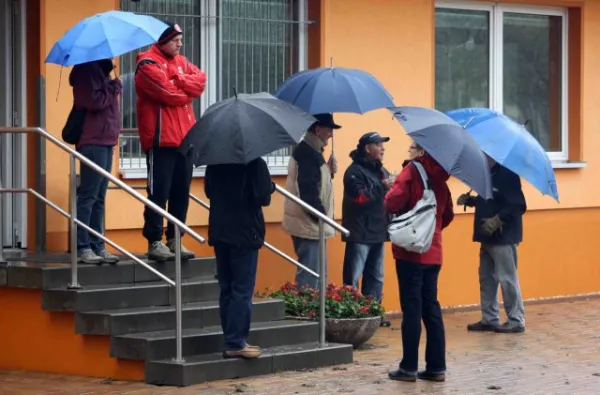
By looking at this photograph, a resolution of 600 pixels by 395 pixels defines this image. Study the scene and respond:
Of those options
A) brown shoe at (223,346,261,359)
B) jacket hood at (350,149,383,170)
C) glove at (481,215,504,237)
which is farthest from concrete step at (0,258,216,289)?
glove at (481,215,504,237)

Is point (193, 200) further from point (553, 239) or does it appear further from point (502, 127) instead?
point (553, 239)

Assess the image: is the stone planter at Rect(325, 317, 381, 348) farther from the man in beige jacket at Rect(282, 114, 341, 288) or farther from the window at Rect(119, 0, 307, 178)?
the window at Rect(119, 0, 307, 178)

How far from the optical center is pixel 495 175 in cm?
1284

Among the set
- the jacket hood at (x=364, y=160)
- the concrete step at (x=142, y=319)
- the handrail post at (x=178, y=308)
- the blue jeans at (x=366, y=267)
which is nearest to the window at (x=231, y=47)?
the jacket hood at (x=364, y=160)

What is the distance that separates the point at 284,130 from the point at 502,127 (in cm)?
318

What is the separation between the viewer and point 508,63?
15.5m

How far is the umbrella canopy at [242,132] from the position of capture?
31.1 feet

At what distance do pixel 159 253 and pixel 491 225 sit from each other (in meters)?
3.63

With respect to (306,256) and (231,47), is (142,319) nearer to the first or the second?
(306,256)

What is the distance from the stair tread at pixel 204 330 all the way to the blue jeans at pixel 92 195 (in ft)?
3.53

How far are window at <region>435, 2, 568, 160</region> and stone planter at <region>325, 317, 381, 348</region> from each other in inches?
154

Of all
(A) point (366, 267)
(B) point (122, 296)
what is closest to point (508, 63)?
(A) point (366, 267)

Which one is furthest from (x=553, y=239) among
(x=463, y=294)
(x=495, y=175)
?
(x=495, y=175)

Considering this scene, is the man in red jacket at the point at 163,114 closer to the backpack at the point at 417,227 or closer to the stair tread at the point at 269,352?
the stair tread at the point at 269,352
